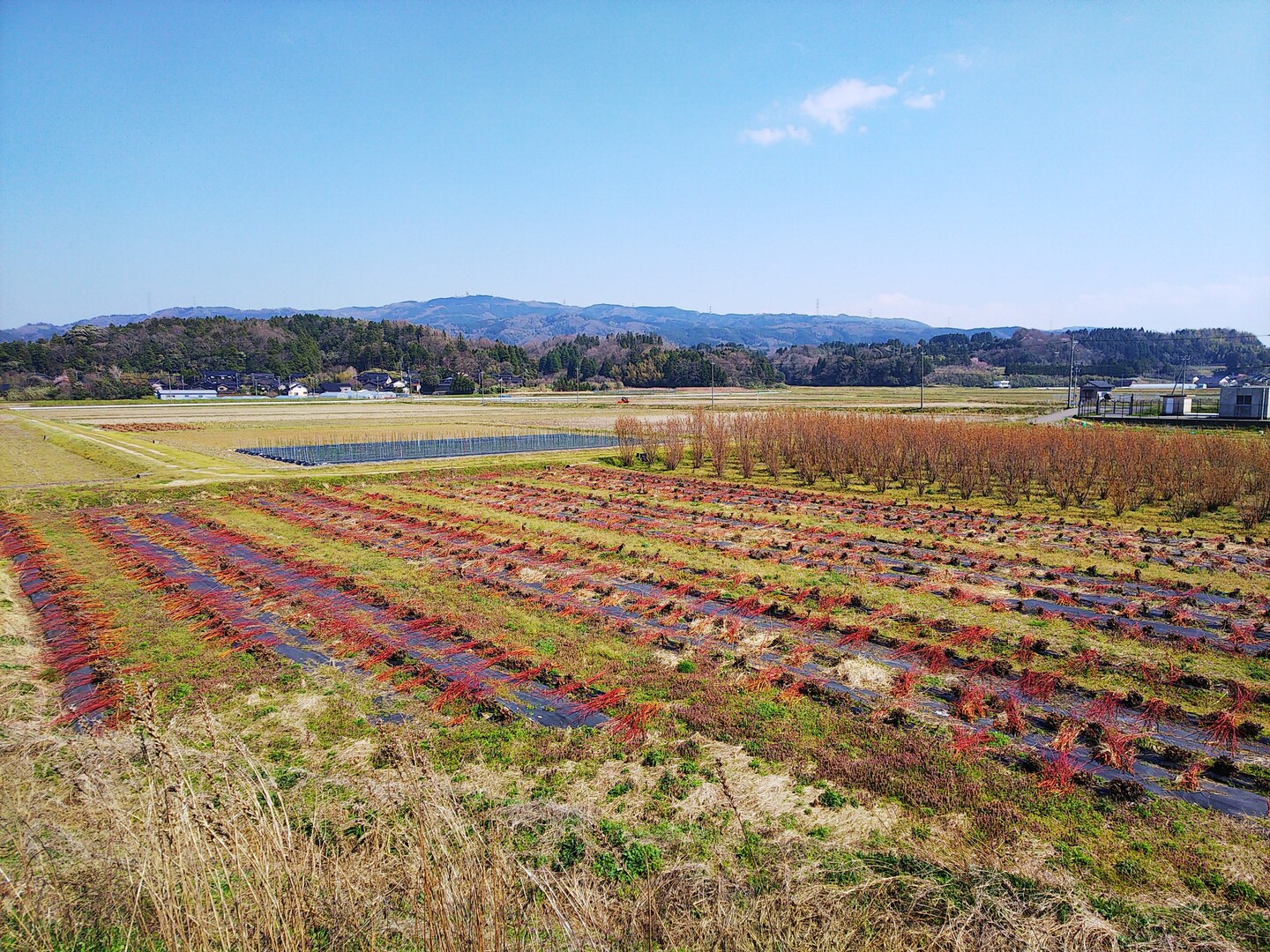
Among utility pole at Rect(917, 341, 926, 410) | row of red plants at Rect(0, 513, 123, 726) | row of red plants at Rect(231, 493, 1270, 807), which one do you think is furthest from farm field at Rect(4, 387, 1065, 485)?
row of red plants at Rect(0, 513, 123, 726)

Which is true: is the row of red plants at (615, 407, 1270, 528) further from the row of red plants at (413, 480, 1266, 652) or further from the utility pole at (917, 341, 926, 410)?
the utility pole at (917, 341, 926, 410)

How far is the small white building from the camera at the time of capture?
100 meters

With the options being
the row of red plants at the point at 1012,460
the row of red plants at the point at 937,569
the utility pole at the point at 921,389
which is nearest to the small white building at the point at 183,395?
the utility pole at the point at 921,389

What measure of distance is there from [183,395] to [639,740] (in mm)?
118139

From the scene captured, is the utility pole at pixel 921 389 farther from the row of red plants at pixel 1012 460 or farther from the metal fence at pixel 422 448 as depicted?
the row of red plants at pixel 1012 460

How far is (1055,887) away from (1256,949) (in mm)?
1027

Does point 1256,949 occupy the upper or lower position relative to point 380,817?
lower

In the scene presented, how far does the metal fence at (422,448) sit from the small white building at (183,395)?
254 ft

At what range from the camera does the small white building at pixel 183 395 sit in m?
100

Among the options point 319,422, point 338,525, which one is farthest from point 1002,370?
point 338,525

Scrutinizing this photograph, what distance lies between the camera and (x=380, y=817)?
505 cm

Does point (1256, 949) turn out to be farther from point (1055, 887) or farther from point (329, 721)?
point (329, 721)

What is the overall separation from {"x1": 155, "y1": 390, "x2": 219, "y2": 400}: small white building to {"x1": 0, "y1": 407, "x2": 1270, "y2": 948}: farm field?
99.8 m

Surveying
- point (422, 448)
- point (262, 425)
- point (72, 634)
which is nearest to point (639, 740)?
point (72, 634)
